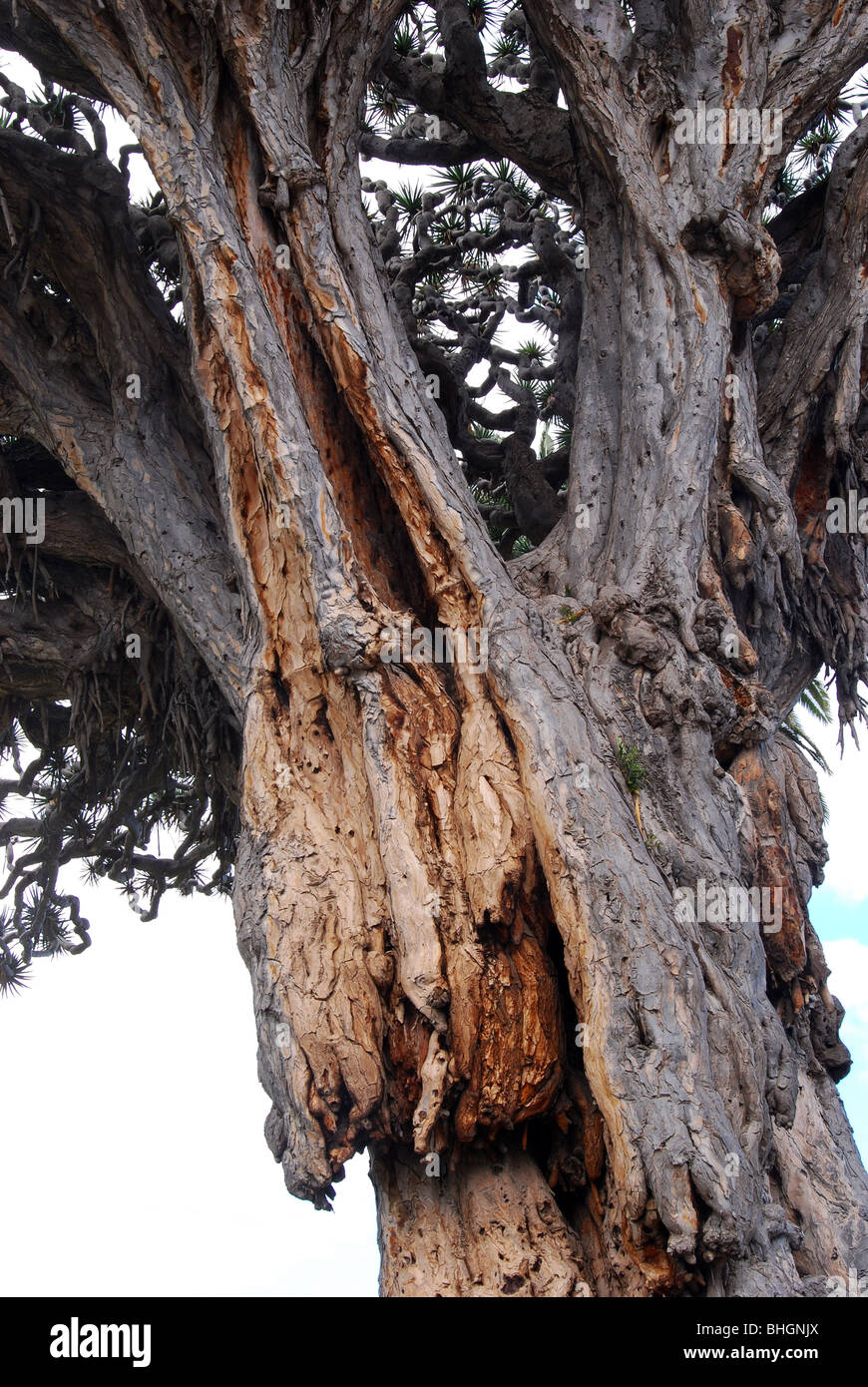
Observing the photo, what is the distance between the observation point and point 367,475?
4.68 meters

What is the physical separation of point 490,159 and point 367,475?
3491 mm

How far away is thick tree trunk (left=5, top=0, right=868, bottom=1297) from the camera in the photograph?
3.51 meters

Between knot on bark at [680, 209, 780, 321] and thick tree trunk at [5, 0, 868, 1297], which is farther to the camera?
knot on bark at [680, 209, 780, 321]

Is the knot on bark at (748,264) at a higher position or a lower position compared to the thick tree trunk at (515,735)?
higher

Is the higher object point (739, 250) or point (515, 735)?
point (739, 250)

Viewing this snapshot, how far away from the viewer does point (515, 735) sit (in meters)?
3.96

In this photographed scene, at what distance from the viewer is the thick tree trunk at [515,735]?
3.51m

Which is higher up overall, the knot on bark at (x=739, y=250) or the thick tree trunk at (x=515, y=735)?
the knot on bark at (x=739, y=250)

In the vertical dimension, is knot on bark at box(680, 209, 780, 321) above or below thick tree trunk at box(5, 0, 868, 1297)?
above

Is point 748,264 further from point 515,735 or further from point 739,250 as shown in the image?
point 515,735

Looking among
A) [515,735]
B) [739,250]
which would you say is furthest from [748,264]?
[515,735]

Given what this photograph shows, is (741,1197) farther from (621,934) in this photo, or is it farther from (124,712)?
(124,712)

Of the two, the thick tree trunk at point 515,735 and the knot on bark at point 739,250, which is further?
the knot on bark at point 739,250

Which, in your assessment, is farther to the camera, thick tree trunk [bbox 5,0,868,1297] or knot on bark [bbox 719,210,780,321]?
knot on bark [bbox 719,210,780,321]
